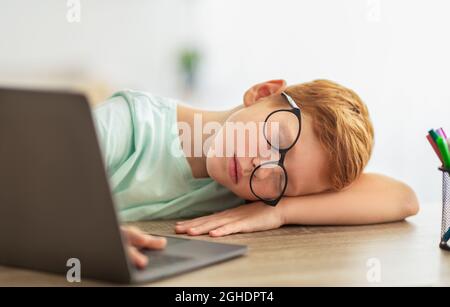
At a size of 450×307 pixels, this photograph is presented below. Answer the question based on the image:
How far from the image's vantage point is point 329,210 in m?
1.22

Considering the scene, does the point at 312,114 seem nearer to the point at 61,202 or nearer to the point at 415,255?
the point at 415,255

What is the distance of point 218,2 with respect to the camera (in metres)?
3.24

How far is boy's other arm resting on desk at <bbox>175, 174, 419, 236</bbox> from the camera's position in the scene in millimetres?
1136

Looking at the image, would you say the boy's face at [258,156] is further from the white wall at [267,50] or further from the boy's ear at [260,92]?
the white wall at [267,50]

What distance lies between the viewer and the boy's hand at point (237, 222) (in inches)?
43.2

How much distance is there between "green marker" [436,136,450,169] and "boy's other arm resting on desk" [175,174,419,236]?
25 cm

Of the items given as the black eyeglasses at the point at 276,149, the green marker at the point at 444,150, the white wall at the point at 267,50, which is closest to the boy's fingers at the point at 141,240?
the black eyeglasses at the point at 276,149

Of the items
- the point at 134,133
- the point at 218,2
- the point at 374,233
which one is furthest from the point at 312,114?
the point at 218,2

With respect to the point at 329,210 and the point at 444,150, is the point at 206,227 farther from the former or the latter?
the point at 444,150

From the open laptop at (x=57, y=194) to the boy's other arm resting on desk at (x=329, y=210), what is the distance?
0.31 m

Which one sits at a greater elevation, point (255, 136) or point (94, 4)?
point (94, 4)

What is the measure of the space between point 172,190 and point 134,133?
4.9 inches

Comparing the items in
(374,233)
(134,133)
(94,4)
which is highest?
(94,4)

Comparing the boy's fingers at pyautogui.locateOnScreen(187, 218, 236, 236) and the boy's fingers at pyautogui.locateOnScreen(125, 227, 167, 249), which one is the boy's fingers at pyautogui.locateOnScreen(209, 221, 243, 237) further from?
the boy's fingers at pyautogui.locateOnScreen(125, 227, 167, 249)
